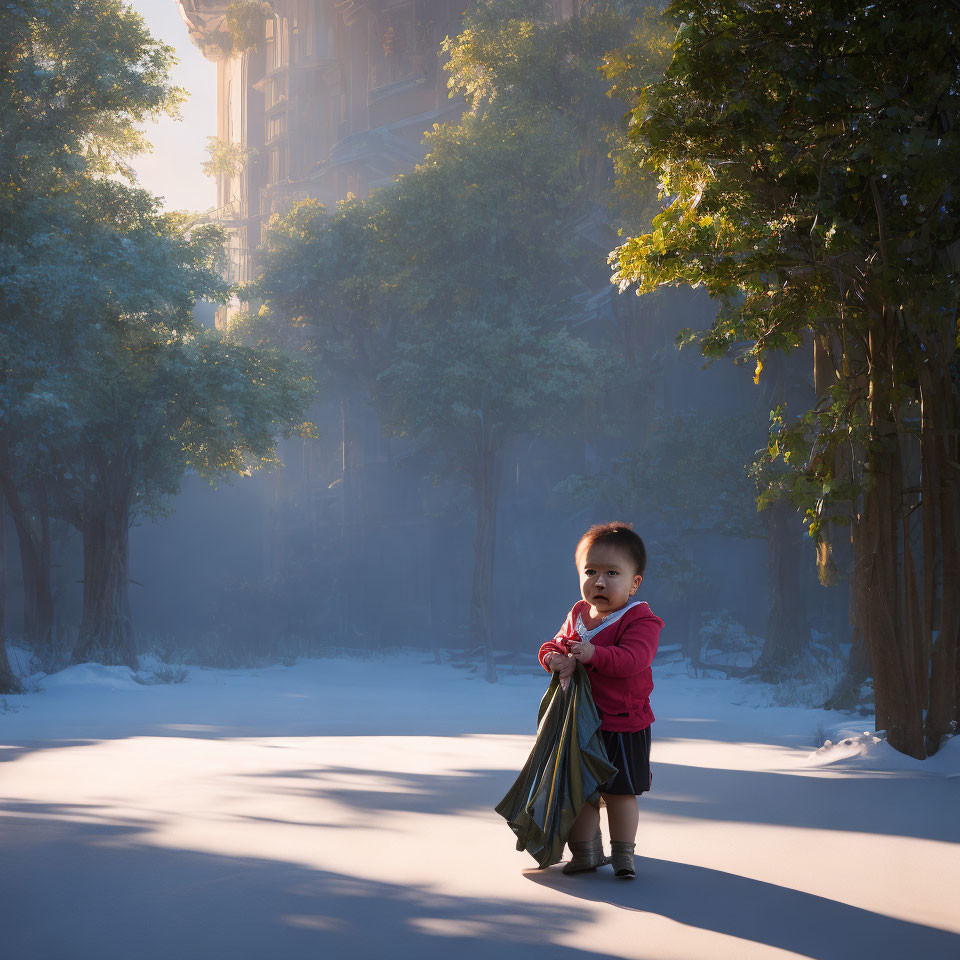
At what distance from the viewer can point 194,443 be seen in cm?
1952

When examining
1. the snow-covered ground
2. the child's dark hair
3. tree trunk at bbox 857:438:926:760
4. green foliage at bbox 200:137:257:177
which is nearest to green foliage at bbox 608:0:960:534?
tree trunk at bbox 857:438:926:760

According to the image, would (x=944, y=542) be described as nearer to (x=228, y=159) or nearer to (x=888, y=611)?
(x=888, y=611)

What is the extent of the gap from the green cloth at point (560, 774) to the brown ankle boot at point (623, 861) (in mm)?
201

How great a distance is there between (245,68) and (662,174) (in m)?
39.6

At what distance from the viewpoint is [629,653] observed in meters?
4.02

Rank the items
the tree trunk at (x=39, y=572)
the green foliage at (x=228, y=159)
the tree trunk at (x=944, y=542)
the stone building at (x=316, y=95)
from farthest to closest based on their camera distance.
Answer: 1. the green foliage at (x=228, y=159)
2. the stone building at (x=316, y=95)
3. the tree trunk at (x=39, y=572)
4. the tree trunk at (x=944, y=542)

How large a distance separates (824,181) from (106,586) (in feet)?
52.7

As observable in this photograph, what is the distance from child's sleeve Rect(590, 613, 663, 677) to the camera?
402cm

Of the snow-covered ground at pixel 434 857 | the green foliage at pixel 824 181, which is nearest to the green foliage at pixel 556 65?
the green foliage at pixel 824 181

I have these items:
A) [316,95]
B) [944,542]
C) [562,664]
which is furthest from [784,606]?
[316,95]

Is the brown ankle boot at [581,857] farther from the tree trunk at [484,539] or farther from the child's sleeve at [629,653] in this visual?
the tree trunk at [484,539]

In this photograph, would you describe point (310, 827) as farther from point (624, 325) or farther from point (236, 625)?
point (236, 625)

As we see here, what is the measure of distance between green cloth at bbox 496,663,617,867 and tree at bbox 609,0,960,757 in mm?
3199

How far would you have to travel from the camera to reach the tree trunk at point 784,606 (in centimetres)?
1881
